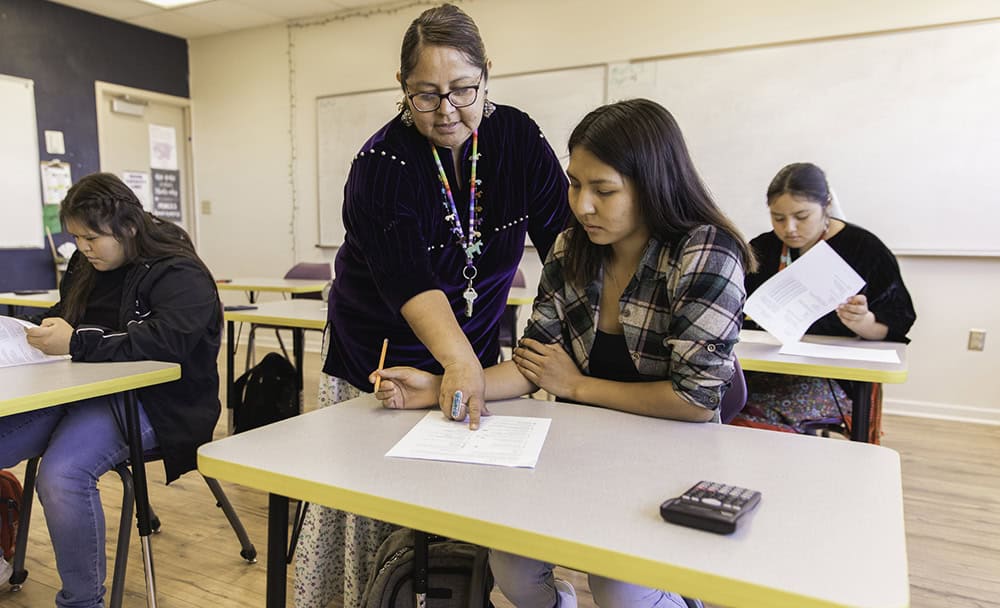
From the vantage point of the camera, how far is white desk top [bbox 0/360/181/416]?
116cm

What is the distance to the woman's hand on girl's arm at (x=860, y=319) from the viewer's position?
6.17 ft

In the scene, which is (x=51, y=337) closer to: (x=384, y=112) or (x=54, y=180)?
(x=384, y=112)

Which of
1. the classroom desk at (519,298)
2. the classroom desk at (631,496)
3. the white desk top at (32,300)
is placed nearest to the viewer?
the classroom desk at (631,496)

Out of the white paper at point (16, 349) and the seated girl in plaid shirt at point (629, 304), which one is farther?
the white paper at point (16, 349)

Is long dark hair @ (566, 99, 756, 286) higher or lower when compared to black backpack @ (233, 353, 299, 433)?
higher

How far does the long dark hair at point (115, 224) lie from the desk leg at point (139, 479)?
0.45 metres

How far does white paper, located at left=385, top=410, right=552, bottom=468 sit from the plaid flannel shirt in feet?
0.71

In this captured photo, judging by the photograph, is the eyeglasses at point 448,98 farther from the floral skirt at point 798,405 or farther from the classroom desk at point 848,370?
the floral skirt at point 798,405

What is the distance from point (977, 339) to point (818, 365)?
8.11ft

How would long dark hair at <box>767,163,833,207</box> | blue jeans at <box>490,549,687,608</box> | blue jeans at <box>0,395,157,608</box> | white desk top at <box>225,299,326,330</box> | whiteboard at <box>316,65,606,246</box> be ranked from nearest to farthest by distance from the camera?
blue jeans at <box>490,549,687,608</box>, blue jeans at <box>0,395,157,608</box>, long dark hair at <box>767,163,833,207</box>, white desk top at <box>225,299,326,330</box>, whiteboard at <box>316,65,606,246</box>

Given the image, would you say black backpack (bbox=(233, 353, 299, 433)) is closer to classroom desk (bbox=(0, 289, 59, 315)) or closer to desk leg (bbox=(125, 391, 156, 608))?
desk leg (bbox=(125, 391, 156, 608))

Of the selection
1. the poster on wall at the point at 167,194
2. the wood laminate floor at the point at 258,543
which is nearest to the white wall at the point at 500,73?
the poster on wall at the point at 167,194

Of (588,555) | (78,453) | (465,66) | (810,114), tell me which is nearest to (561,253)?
(465,66)

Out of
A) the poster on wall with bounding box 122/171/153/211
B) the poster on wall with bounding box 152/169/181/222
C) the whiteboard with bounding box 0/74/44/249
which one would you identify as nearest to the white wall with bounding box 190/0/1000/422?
the poster on wall with bounding box 152/169/181/222
